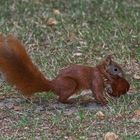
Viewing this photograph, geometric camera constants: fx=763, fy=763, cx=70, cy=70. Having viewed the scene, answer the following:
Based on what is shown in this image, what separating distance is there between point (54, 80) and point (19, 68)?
337 mm

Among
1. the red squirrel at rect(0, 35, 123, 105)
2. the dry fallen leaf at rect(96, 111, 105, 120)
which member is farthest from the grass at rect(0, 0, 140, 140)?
the red squirrel at rect(0, 35, 123, 105)

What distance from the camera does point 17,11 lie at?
400 inches

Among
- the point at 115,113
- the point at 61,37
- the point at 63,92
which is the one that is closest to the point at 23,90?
the point at 63,92

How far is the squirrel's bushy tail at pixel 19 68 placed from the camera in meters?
6.39

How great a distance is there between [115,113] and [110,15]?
3.68 m

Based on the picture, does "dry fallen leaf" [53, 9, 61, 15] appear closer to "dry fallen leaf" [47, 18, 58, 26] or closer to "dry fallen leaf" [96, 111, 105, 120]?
"dry fallen leaf" [47, 18, 58, 26]

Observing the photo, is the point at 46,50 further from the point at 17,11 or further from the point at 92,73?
the point at 92,73

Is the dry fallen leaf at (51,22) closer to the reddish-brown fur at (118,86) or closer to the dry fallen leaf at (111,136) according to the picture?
the reddish-brown fur at (118,86)

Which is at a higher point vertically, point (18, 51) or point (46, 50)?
point (18, 51)

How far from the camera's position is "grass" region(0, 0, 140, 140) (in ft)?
20.1

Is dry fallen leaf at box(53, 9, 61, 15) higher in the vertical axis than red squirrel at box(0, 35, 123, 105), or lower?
lower

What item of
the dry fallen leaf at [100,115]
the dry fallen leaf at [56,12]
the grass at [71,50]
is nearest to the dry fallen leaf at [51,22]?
the grass at [71,50]

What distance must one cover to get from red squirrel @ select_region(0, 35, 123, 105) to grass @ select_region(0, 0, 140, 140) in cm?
17

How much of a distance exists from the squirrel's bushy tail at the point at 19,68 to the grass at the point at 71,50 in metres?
0.22
